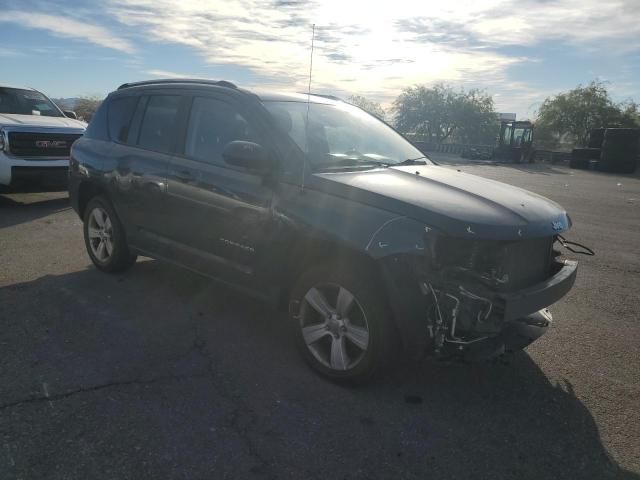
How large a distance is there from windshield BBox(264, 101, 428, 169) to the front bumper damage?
1.14m

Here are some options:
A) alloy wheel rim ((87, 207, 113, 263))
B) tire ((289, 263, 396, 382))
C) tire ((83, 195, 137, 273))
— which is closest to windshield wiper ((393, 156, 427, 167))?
tire ((289, 263, 396, 382))

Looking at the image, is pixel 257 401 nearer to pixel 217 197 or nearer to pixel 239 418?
pixel 239 418

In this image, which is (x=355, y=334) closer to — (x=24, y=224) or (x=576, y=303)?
(x=576, y=303)

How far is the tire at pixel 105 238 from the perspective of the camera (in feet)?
16.8

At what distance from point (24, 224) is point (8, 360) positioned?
4782 mm

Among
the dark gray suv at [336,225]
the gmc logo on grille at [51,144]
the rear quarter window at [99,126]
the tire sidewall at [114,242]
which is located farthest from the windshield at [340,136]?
the gmc logo on grille at [51,144]

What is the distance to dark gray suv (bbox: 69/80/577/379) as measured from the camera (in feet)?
9.46

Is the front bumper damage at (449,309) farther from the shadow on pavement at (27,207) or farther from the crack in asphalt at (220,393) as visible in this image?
the shadow on pavement at (27,207)

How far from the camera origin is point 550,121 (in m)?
54.4

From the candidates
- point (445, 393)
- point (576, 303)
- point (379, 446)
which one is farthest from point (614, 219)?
point (379, 446)

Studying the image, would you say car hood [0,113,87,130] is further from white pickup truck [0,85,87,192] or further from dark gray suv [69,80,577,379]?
dark gray suv [69,80,577,379]

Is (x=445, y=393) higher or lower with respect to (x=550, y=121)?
lower

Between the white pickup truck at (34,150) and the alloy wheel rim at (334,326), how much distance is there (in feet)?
22.7

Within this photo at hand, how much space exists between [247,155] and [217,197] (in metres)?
0.57
